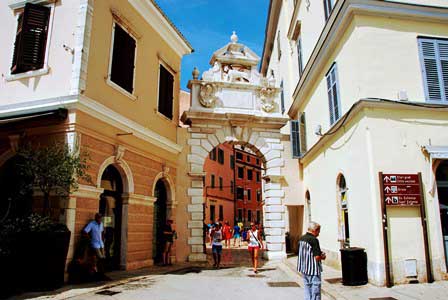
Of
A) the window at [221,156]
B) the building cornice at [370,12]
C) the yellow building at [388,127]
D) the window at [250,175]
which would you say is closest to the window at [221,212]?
the window at [221,156]

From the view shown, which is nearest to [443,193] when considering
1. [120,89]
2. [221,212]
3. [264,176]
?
[264,176]

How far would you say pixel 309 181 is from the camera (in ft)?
46.8

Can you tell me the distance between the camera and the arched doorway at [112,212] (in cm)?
1030

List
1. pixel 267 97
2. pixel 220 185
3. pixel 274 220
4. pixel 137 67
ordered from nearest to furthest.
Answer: pixel 137 67
pixel 274 220
pixel 267 97
pixel 220 185

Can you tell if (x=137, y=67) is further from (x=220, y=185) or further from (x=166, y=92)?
(x=220, y=185)

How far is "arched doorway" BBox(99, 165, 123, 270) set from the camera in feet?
33.8

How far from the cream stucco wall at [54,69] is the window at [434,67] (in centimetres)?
894

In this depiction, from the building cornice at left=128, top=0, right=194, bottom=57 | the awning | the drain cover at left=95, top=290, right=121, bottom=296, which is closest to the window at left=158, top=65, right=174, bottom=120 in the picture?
the building cornice at left=128, top=0, right=194, bottom=57

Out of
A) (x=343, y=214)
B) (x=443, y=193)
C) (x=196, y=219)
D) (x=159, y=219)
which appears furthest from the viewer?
(x=196, y=219)

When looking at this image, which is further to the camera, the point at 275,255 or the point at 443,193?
the point at 275,255

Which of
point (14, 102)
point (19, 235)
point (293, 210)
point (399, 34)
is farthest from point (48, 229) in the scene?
point (293, 210)

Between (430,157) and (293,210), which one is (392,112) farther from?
(293,210)

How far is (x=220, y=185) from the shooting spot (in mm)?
37125

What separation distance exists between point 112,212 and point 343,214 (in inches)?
262
